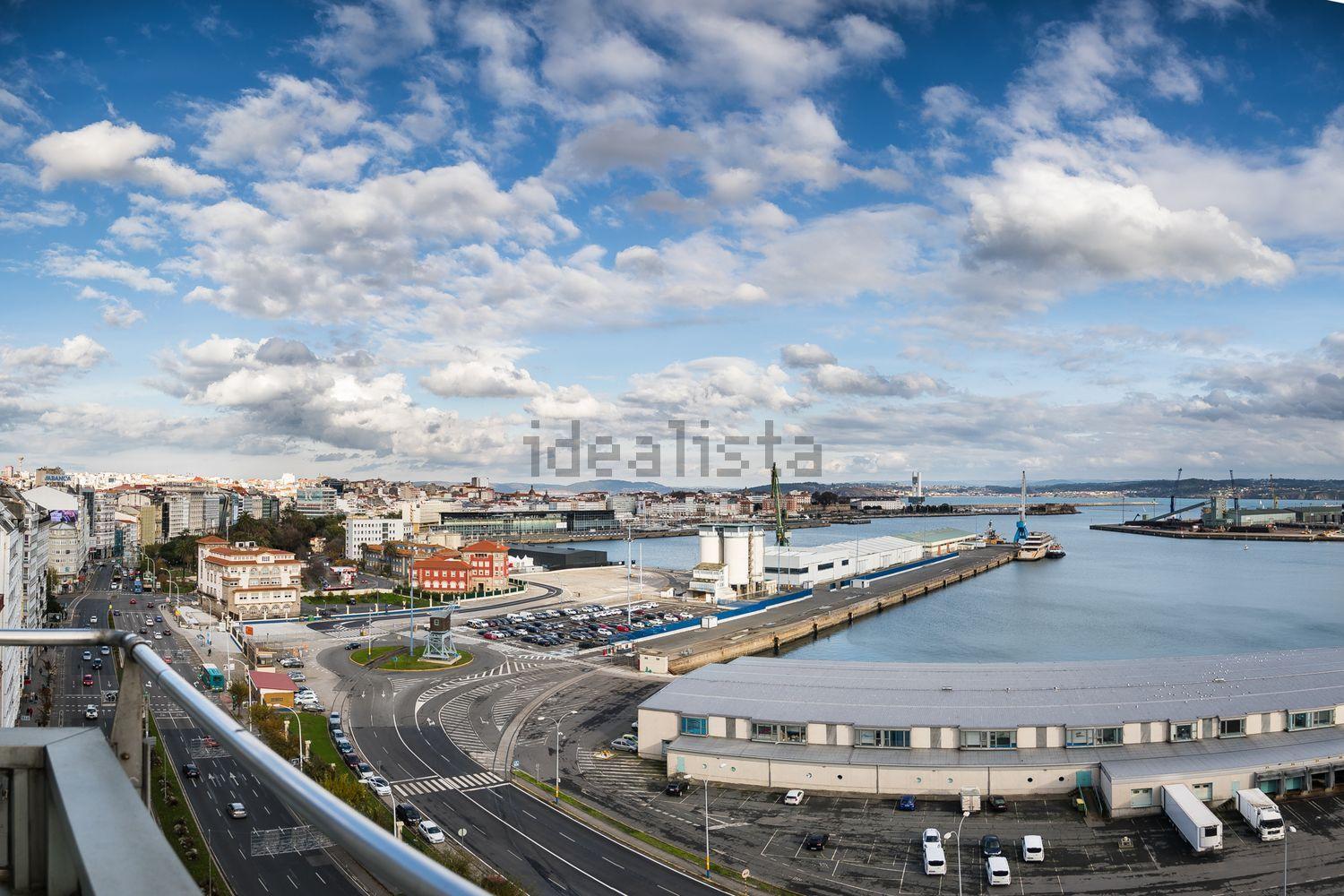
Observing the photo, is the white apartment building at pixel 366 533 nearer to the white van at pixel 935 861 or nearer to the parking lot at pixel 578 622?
the parking lot at pixel 578 622

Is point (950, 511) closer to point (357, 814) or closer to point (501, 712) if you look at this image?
point (501, 712)

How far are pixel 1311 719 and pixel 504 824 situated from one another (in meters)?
4.98

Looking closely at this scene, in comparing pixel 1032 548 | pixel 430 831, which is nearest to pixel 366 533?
pixel 1032 548

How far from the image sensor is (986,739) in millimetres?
5129

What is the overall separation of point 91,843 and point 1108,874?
4.38 metres

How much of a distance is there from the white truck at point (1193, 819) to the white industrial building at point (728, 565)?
9014 mm

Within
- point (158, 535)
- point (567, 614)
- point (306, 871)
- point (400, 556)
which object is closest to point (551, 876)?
point (306, 871)

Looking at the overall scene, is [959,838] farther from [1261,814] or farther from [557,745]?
[557,745]

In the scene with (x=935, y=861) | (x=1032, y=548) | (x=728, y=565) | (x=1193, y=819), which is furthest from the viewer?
(x=1032, y=548)

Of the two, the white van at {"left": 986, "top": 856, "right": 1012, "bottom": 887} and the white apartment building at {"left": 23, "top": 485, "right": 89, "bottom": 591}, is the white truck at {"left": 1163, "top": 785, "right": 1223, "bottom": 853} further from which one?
the white apartment building at {"left": 23, "top": 485, "right": 89, "bottom": 591}

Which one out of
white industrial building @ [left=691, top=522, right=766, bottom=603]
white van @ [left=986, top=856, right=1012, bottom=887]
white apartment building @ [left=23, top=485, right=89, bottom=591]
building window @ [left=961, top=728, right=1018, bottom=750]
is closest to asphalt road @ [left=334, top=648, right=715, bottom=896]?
white van @ [left=986, top=856, right=1012, bottom=887]

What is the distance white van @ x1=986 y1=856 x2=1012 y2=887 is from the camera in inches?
148

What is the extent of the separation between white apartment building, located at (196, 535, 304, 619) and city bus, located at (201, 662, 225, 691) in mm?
3690

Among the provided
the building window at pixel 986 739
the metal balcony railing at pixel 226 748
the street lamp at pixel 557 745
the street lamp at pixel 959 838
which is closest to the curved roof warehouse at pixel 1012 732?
the building window at pixel 986 739
